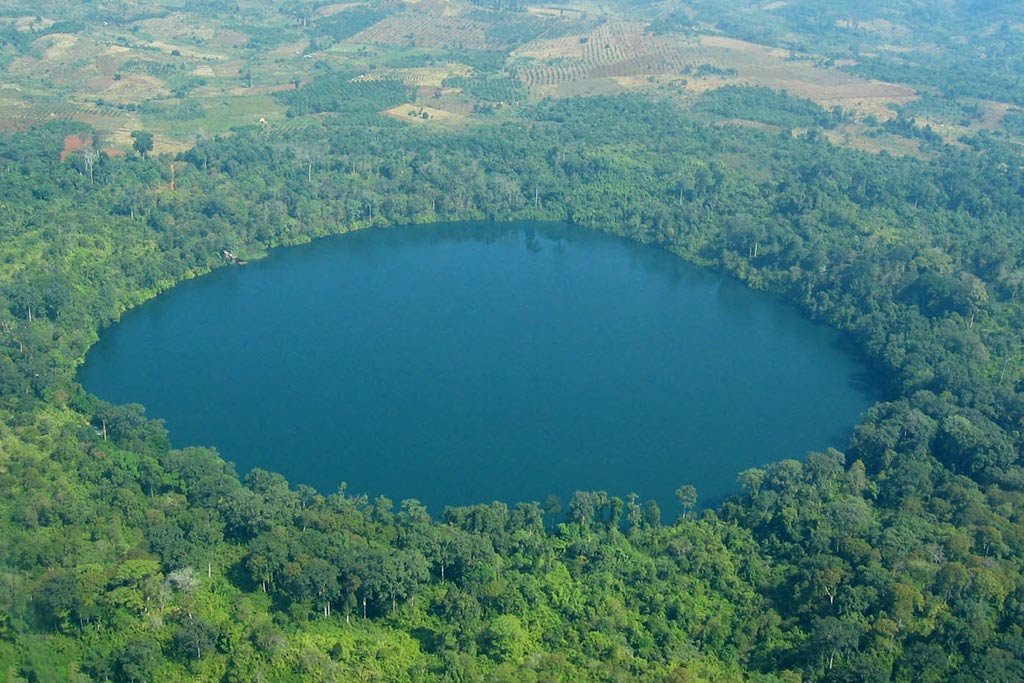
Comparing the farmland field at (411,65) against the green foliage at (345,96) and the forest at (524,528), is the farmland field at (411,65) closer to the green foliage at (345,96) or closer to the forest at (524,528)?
the green foliage at (345,96)

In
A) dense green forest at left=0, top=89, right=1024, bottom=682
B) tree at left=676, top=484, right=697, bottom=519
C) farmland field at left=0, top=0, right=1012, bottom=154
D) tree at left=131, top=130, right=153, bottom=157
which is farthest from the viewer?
farmland field at left=0, top=0, right=1012, bottom=154

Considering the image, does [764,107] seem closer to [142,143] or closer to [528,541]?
[142,143]

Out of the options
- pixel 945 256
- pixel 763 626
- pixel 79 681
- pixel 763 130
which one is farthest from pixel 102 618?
pixel 763 130

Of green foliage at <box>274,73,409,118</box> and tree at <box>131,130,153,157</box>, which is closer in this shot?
tree at <box>131,130,153,157</box>

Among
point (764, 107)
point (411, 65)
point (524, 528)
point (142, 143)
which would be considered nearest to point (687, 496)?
point (524, 528)

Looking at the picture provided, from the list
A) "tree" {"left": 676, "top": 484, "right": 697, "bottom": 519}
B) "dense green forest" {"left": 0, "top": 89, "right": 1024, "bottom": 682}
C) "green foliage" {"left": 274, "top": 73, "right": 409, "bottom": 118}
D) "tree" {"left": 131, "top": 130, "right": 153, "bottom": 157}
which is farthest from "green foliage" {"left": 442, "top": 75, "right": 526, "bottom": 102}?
"tree" {"left": 676, "top": 484, "right": 697, "bottom": 519}

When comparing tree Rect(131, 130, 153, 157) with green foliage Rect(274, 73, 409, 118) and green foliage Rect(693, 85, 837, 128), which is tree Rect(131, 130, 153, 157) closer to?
green foliage Rect(274, 73, 409, 118)
